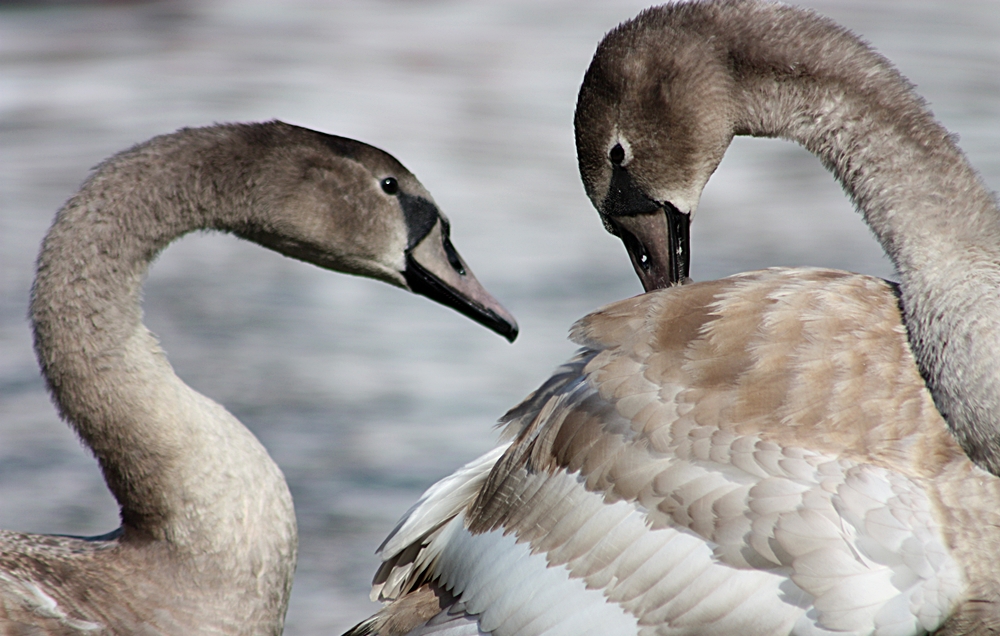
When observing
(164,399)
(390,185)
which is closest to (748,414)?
(390,185)

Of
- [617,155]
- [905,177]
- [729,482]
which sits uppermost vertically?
[617,155]

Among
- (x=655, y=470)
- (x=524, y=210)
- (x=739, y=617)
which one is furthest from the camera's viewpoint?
(x=524, y=210)

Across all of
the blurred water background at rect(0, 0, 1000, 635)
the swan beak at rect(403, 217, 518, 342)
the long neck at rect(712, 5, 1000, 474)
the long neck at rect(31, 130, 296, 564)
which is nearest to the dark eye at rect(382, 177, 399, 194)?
the swan beak at rect(403, 217, 518, 342)

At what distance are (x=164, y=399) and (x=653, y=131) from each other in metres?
1.22

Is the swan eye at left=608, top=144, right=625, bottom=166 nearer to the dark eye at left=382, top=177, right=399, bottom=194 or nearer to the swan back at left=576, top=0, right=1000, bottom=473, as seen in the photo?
the swan back at left=576, top=0, right=1000, bottom=473

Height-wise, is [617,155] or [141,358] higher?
[617,155]

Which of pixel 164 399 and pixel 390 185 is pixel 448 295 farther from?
pixel 164 399

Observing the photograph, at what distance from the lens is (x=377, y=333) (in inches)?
207

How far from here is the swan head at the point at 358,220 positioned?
2541 mm

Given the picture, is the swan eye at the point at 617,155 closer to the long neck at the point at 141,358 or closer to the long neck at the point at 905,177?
the long neck at the point at 905,177

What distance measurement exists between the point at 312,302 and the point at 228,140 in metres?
3.07

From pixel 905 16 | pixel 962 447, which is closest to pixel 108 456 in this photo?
pixel 962 447

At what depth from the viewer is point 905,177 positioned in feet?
8.04

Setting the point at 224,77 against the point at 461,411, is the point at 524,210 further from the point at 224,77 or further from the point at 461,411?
the point at 224,77
